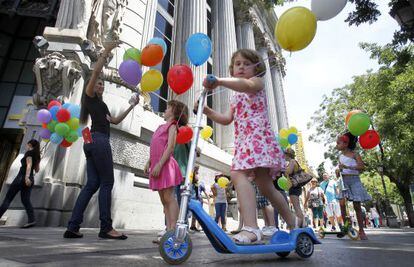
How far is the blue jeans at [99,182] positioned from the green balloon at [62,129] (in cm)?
188

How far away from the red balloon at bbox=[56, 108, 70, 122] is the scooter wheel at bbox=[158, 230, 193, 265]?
4.36m

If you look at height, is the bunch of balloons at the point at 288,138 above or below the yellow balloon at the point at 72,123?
above

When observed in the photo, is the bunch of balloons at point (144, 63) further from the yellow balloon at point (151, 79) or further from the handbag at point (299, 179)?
the handbag at point (299, 179)

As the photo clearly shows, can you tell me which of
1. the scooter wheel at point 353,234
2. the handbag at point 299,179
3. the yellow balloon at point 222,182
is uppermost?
the yellow balloon at point 222,182

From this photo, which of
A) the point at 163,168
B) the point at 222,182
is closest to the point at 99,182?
the point at 163,168

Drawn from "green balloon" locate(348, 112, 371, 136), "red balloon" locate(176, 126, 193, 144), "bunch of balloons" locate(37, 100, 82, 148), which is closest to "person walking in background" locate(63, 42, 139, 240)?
"red balloon" locate(176, 126, 193, 144)

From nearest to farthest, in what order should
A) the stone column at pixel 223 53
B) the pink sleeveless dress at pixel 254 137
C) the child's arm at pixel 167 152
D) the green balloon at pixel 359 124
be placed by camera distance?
the pink sleeveless dress at pixel 254 137 → the child's arm at pixel 167 152 → the green balloon at pixel 359 124 → the stone column at pixel 223 53

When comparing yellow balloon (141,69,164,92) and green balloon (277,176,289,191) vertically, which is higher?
yellow balloon (141,69,164,92)

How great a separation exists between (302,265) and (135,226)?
235 inches

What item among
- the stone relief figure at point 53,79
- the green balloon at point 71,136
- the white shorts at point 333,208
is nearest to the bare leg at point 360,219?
the white shorts at point 333,208

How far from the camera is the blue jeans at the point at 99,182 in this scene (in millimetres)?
3525

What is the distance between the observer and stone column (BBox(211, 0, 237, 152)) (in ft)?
49.4

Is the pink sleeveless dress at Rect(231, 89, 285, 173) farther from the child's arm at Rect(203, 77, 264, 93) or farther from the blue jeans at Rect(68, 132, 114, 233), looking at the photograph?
the blue jeans at Rect(68, 132, 114, 233)

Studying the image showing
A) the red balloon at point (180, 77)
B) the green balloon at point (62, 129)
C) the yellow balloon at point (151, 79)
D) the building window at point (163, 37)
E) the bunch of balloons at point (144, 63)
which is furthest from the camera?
the building window at point (163, 37)
